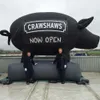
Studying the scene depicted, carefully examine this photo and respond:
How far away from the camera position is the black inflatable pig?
9.81m

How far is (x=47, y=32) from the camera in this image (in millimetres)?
9797

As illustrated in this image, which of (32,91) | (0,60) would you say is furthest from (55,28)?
(0,60)

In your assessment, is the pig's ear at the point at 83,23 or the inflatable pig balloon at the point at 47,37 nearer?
the inflatable pig balloon at the point at 47,37

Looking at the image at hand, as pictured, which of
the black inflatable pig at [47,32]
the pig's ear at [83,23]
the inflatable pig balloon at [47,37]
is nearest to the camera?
the inflatable pig balloon at [47,37]

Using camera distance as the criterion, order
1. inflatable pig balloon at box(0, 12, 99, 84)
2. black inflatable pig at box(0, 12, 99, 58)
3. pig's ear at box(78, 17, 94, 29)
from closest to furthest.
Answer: inflatable pig balloon at box(0, 12, 99, 84) → black inflatable pig at box(0, 12, 99, 58) → pig's ear at box(78, 17, 94, 29)

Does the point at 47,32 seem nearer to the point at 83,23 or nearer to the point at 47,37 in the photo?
the point at 47,37

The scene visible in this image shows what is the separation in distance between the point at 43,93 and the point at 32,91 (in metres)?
0.49

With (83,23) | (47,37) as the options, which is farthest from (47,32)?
(83,23)

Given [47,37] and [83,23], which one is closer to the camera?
[47,37]

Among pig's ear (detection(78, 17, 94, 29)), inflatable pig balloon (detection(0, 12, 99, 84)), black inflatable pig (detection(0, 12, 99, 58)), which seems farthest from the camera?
pig's ear (detection(78, 17, 94, 29))

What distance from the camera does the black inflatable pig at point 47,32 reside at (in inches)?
386

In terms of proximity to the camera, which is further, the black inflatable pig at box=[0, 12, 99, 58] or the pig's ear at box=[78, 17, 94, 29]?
the pig's ear at box=[78, 17, 94, 29]

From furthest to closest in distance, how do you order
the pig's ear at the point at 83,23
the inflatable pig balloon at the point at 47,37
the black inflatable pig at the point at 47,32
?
the pig's ear at the point at 83,23 < the black inflatable pig at the point at 47,32 < the inflatable pig balloon at the point at 47,37

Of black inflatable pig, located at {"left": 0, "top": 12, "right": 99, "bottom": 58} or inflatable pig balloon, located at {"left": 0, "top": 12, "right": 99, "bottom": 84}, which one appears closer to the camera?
inflatable pig balloon, located at {"left": 0, "top": 12, "right": 99, "bottom": 84}
